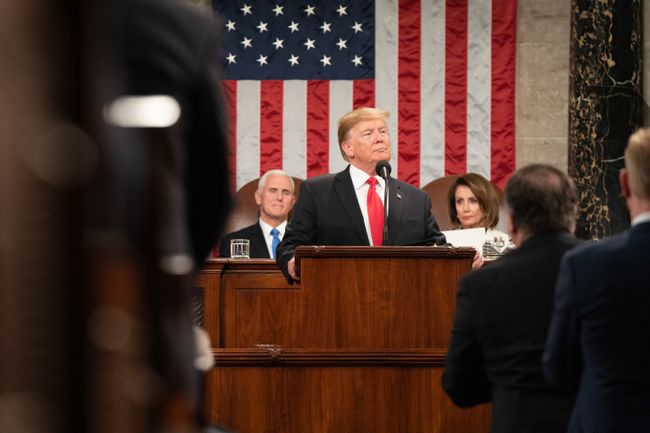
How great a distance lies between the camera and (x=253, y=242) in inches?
307

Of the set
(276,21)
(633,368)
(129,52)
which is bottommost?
(633,368)

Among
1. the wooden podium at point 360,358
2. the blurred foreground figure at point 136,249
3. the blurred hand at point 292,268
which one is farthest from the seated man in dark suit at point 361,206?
the blurred foreground figure at point 136,249

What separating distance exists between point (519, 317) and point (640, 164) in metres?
0.56

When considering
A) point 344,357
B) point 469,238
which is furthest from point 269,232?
point 344,357

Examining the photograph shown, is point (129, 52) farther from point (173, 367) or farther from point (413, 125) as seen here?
point (413, 125)

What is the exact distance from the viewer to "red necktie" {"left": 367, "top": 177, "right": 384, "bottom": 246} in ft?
18.0

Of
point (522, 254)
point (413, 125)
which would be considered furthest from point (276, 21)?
point (522, 254)

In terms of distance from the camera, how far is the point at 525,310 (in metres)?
2.68

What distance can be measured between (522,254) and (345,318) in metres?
1.79

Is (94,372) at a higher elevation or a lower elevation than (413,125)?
lower

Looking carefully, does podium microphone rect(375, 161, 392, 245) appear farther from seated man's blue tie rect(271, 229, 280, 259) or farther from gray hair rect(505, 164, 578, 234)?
seated man's blue tie rect(271, 229, 280, 259)

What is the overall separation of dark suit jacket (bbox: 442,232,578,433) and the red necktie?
2696 millimetres

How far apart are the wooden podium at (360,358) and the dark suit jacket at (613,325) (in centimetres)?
199

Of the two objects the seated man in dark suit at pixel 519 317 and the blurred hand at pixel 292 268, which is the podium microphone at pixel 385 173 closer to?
the blurred hand at pixel 292 268
